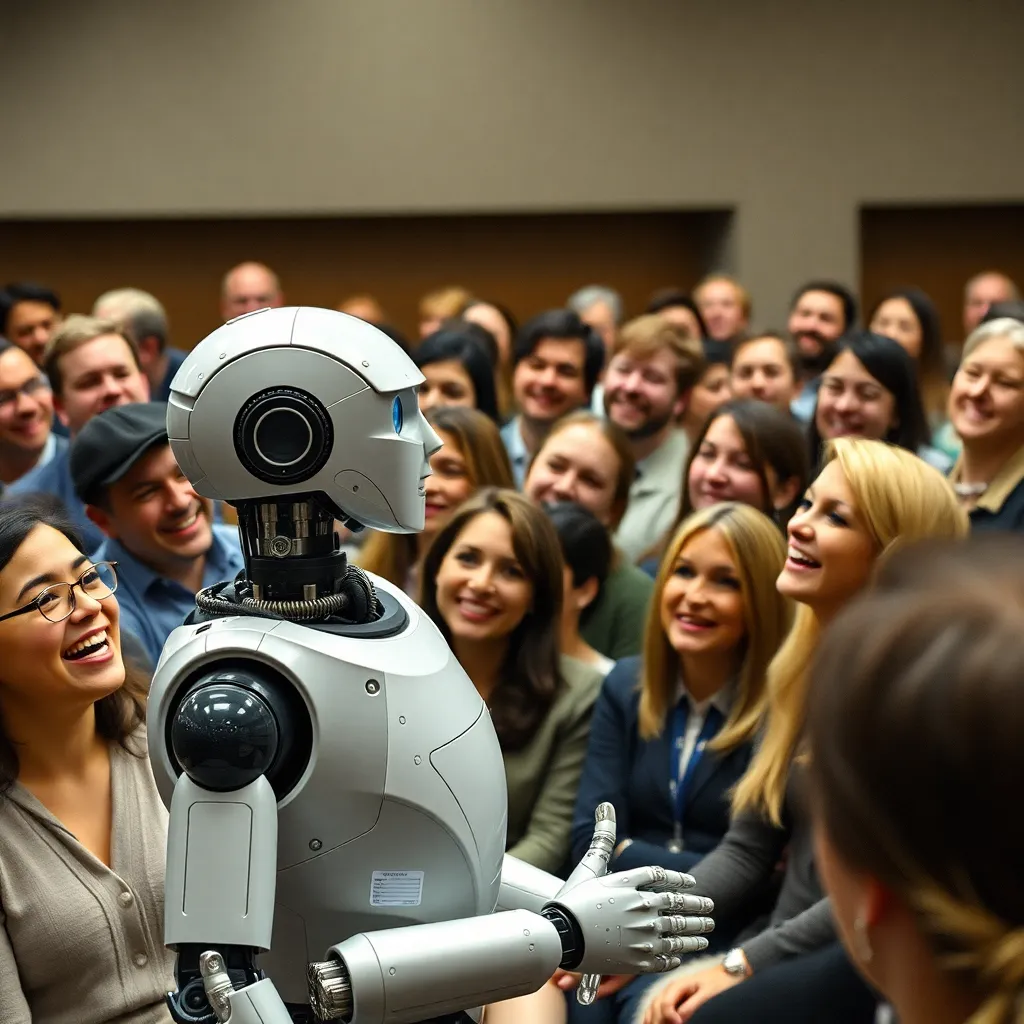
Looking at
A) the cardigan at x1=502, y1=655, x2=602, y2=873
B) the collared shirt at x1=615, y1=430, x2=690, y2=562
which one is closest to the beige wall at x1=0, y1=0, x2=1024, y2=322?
the collared shirt at x1=615, y1=430, x2=690, y2=562

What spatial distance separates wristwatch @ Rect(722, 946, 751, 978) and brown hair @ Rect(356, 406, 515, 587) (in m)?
1.38

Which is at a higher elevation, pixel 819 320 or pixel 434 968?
pixel 819 320

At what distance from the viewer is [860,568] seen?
8.70 feet

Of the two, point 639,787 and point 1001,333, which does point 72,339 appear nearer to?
point 639,787

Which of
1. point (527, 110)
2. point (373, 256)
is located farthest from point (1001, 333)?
point (373, 256)

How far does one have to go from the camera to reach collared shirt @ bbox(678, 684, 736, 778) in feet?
9.33

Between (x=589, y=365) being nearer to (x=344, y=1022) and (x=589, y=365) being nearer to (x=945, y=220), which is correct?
(x=344, y=1022)

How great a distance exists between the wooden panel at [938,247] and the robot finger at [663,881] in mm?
8158

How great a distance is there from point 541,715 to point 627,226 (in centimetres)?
677

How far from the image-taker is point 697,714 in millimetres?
2908

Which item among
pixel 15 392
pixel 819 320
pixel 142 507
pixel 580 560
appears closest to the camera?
pixel 142 507

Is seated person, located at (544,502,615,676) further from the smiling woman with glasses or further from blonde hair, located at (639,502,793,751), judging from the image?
the smiling woman with glasses

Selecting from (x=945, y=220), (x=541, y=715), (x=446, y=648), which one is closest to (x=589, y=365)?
(x=541, y=715)

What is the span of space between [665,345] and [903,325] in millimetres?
1535
